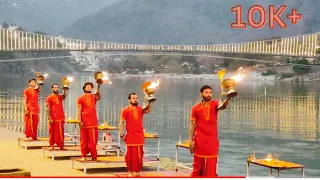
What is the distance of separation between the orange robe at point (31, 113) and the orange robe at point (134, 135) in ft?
20.2

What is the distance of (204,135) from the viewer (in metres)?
9.41

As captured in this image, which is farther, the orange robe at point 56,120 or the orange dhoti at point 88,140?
the orange robe at point 56,120

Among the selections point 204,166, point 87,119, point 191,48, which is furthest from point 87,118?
point 191,48

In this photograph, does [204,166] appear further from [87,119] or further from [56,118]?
[56,118]

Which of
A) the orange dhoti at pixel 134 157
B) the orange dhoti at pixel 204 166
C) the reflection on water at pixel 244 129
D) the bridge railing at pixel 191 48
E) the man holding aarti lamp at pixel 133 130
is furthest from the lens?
the bridge railing at pixel 191 48

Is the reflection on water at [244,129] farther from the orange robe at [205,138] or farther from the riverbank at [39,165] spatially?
the orange robe at [205,138]

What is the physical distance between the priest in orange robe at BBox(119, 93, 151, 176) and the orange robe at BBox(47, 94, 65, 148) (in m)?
4.11

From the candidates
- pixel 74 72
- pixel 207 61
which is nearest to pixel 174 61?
pixel 207 61

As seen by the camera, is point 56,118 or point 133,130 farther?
point 56,118

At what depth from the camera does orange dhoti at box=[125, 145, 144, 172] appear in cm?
1088

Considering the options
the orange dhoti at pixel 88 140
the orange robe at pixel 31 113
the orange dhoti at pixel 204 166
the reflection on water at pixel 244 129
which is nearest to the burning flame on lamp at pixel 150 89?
the orange dhoti at pixel 204 166

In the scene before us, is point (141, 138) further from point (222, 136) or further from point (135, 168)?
point (222, 136)

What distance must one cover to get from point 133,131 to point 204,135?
5.57 feet

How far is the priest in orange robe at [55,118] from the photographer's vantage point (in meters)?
14.8
